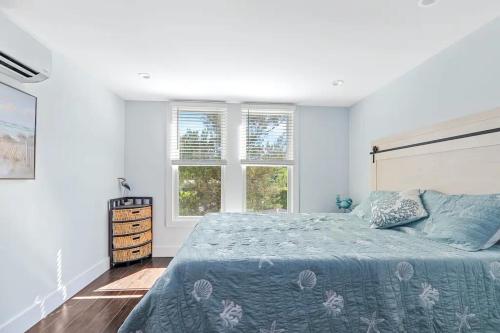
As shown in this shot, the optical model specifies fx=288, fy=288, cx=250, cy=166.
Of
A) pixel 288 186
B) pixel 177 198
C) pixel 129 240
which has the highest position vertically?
pixel 288 186

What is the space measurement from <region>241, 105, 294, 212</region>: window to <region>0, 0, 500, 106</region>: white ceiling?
0.99 m

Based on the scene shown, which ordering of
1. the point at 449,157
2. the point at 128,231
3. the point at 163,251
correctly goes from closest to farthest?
the point at 449,157
the point at 128,231
the point at 163,251

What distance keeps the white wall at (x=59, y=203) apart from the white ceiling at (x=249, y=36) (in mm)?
433

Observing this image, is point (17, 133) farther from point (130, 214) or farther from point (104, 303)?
point (130, 214)

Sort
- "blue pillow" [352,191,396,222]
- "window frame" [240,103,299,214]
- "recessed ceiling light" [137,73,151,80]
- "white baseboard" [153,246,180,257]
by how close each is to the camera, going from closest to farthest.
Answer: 1. "blue pillow" [352,191,396,222]
2. "recessed ceiling light" [137,73,151,80]
3. "white baseboard" [153,246,180,257]
4. "window frame" [240,103,299,214]

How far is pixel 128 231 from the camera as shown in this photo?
3.85 meters

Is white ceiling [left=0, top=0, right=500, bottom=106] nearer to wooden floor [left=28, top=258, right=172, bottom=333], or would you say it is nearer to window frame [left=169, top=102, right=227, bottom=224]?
window frame [left=169, top=102, right=227, bottom=224]

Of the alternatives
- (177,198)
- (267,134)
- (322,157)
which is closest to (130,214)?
(177,198)

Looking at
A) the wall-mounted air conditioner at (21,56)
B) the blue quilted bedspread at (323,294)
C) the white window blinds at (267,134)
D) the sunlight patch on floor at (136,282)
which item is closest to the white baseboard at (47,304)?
the sunlight patch on floor at (136,282)

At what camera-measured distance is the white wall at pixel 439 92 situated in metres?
2.13

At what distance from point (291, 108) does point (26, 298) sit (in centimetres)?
377

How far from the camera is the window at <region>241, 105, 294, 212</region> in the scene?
14.6 ft

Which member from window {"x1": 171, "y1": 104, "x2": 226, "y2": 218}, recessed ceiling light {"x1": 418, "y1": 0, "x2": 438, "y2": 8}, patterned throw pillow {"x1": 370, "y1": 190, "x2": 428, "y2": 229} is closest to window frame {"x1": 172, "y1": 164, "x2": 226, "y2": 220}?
window {"x1": 171, "y1": 104, "x2": 226, "y2": 218}

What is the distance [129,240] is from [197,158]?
148 cm
